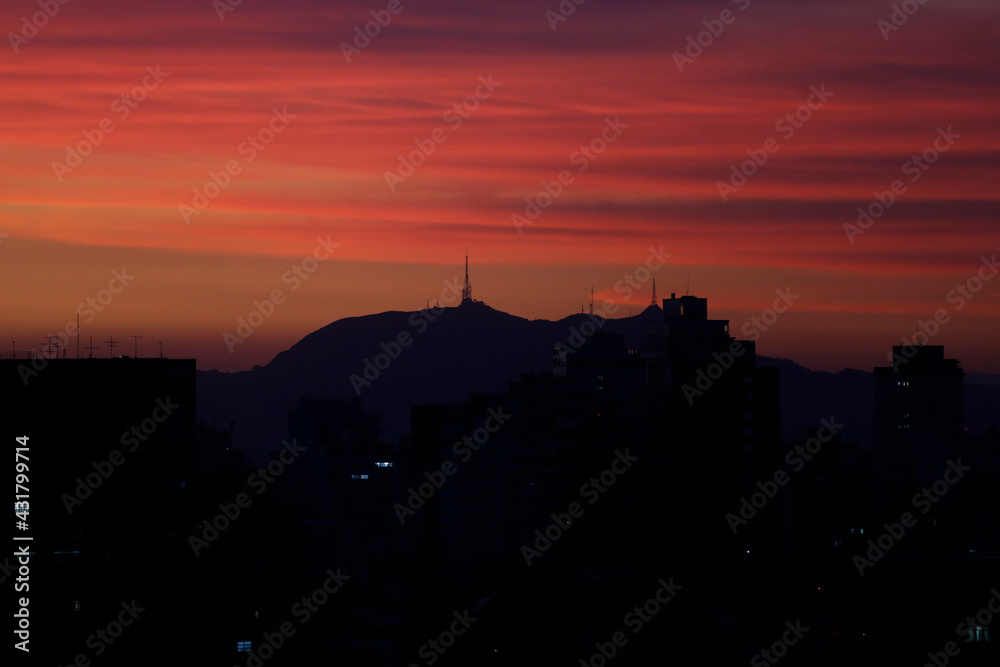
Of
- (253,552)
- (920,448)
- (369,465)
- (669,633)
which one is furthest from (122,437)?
(920,448)

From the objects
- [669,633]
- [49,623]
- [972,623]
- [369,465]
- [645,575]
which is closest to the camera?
[49,623]

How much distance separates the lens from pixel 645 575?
9056cm

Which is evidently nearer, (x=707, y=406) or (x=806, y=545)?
(x=707, y=406)

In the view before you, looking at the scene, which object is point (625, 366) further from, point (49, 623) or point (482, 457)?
point (49, 623)

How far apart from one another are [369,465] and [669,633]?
76.0 metres

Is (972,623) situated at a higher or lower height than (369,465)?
lower

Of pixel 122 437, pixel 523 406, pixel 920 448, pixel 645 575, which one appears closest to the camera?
pixel 122 437

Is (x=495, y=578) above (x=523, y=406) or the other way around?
the other way around

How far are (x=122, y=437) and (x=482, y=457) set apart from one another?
59.2 meters

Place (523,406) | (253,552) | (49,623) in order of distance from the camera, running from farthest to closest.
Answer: (523,406), (253,552), (49,623)

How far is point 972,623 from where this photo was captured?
227 ft

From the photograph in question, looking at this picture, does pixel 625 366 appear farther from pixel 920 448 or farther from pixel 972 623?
pixel 972 623

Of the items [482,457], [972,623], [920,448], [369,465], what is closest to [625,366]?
[482,457]

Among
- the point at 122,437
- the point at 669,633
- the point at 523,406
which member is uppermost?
the point at 523,406
